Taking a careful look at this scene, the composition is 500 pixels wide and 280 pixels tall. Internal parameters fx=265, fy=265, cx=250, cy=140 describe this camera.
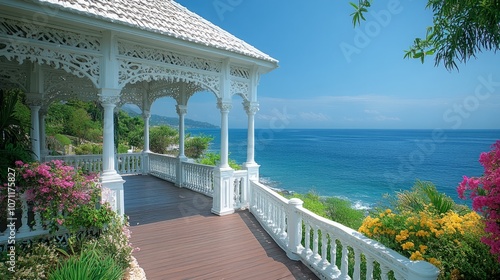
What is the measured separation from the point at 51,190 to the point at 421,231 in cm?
438

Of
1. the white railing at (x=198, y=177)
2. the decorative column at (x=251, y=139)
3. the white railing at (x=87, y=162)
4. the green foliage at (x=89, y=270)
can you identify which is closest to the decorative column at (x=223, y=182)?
the decorative column at (x=251, y=139)

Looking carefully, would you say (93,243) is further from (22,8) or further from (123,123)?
(123,123)

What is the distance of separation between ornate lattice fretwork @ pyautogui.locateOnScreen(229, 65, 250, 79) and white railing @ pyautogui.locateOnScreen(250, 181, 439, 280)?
2528 mm

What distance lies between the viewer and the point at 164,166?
386 inches

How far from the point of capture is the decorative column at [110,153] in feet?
13.9

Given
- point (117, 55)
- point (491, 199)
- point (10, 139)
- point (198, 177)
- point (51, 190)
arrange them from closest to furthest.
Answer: point (491, 199), point (51, 190), point (10, 139), point (117, 55), point (198, 177)

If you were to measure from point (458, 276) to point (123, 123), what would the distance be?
87.6 feet

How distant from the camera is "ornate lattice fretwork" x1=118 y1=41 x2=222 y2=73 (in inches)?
176

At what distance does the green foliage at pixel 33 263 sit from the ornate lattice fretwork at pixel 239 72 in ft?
14.7

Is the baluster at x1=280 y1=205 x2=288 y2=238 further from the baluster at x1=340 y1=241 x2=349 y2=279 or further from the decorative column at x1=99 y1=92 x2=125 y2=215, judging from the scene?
the decorative column at x1=99 y1=92 x2=125 y2=215

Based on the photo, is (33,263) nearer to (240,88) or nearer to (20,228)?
(20,228)

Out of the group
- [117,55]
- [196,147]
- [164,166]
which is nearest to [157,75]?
[117,55]


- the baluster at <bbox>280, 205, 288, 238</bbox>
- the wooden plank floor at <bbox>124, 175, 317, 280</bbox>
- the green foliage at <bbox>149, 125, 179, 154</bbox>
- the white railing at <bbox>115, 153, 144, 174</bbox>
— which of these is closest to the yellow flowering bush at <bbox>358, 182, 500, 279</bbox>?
the wooden plank floor at <bbox>124, 175, 317, 280</bbox>

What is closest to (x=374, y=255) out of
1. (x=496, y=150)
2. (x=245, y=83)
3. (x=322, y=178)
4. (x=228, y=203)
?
(x=496, y=150)
